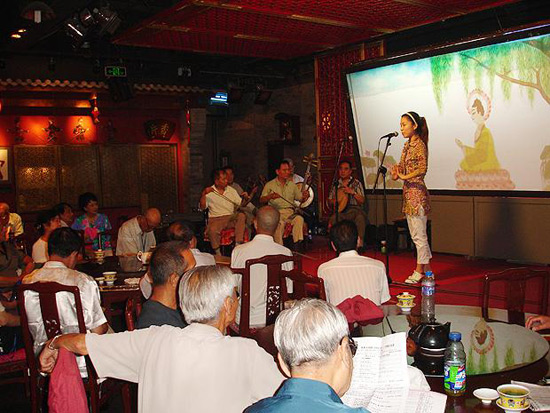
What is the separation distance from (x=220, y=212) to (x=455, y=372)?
7.03 meters

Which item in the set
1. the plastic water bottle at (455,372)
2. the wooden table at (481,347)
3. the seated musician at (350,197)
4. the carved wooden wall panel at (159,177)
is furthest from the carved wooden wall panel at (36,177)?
the plastic water bottle at (455,372)

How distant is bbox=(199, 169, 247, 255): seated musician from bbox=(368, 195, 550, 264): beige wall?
2777 mm

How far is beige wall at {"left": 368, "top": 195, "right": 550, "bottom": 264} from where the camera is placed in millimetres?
7555

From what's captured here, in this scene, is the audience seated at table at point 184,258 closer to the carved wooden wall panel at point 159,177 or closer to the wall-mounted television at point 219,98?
the carved wooden wall panel at point 159,177

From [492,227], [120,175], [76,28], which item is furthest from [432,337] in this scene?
[120,175]

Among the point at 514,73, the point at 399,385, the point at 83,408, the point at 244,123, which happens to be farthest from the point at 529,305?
the point at 244,123

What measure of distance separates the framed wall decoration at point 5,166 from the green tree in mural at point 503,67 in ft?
26.3

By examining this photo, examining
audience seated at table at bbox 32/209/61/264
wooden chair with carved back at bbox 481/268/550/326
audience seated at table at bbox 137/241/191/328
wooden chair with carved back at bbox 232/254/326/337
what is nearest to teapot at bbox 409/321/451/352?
wooden chair with carved back at bbox 481/268/550/326

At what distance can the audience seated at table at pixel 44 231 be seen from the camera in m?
5.20

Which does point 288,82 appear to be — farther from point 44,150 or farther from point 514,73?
point 514,73

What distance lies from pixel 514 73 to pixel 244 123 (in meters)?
9.02

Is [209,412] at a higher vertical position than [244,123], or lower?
lower

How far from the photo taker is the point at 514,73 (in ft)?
22.7

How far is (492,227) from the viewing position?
8086 mm
